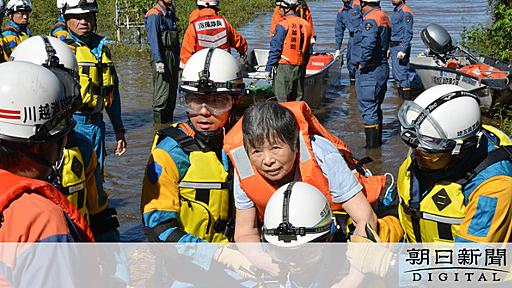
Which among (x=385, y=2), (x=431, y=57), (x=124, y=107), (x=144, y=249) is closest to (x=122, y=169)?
(x=144, y=249)

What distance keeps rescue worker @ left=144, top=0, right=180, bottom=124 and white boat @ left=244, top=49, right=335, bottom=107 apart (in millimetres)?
1180

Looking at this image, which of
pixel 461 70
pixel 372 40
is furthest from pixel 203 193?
pixel 461 70

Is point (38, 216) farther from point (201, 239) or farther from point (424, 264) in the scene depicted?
point (424, 264)

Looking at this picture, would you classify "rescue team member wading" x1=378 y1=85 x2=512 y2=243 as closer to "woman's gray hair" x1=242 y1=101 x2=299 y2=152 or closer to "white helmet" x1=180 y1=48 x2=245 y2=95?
"woman's gray hair" x1=242 y1=101 x2=299 y2=152

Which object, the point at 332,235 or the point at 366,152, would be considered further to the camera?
the point at 366,152

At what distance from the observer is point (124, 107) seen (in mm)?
12328

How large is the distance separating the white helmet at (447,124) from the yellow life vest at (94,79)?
9.76 ft

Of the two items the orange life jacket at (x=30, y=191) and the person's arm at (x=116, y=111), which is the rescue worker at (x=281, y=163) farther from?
the person's arm at (x=116, y=111)

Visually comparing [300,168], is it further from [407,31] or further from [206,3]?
[407,31]

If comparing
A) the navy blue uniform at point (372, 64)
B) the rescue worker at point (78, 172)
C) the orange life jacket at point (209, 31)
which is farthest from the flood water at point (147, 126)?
the rescue worker at point (78, 172)

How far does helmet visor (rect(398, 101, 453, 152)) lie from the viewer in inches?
130

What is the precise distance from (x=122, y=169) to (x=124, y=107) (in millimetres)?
3857

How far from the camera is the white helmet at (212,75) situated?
11.6 feet

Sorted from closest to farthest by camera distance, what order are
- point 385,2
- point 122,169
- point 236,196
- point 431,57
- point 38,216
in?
point 38,216 < point 236,196 < point 122,169 < point 431,57 < point 385,2
